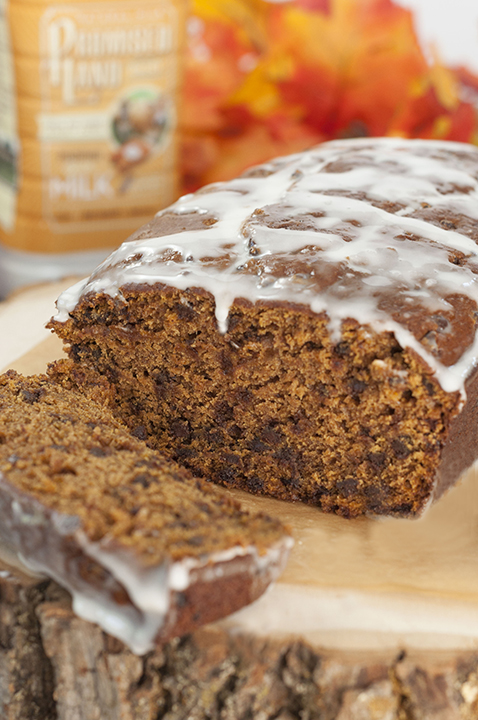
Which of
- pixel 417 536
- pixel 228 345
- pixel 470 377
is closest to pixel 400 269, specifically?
pixel 470 377

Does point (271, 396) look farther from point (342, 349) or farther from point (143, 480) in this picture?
point (143, 480)

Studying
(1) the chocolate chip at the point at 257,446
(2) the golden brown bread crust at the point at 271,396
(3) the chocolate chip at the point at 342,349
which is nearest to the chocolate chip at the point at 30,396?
(2) the golden brown bread crust at the point at 271,396

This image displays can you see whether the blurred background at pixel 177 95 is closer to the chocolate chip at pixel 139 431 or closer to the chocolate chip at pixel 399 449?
the chocolate chip at pixel 139 431

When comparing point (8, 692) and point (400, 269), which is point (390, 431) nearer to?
point (400, 269)

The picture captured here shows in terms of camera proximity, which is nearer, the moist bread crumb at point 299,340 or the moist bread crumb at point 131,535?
the moist bread crumb at point 131,535

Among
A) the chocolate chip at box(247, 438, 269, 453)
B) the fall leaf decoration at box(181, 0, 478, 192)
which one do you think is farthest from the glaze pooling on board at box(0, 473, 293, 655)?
the fall leaf decoration at box(181, 0, 478, 192)

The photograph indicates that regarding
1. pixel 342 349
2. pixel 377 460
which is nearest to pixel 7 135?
pixel 342 349

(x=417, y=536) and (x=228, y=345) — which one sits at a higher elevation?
(x=228, y=345)
